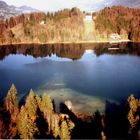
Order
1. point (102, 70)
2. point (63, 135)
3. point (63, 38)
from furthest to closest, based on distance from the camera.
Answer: point (63, 38) → point (102, 70) → point (63, 135)

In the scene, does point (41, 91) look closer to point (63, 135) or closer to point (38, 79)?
point (38, 79)

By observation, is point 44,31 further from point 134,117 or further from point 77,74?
point 134,117

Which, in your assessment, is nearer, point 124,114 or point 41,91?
point 124,114

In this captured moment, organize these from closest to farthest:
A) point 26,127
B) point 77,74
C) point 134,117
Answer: point 26,127
point 134,117
point 77,74

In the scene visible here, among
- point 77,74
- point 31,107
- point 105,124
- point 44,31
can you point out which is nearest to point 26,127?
point 31,107

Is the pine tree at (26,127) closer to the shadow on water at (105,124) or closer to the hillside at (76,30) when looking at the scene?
the shadow on water at (105,124)

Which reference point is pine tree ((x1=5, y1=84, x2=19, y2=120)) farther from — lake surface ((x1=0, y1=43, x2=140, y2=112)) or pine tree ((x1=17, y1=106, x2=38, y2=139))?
lake surface ((x1=0, y1=43, x2=140, y2=112))

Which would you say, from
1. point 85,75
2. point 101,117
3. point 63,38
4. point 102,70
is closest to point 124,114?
A: point 101,117
